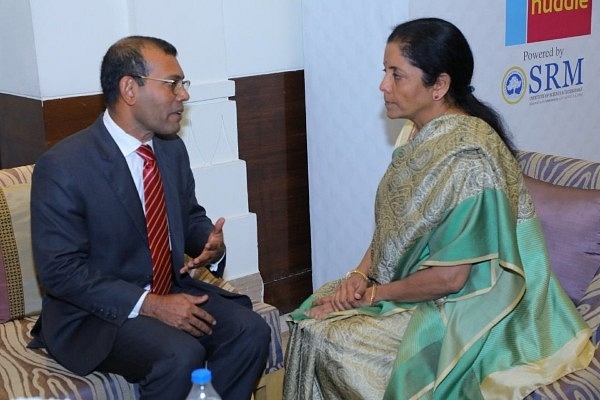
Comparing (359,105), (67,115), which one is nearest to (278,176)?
(359,105)

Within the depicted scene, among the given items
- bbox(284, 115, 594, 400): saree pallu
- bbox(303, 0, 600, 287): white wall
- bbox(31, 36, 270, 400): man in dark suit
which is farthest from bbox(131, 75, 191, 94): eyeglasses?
bbox(303, 0, 600, 287): white wall

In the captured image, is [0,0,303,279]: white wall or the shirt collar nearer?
the shirt collar

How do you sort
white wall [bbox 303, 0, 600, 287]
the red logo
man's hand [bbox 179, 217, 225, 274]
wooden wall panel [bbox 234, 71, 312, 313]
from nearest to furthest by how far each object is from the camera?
man's hand [bbox 179, 217, 225, 274] → white wall [bbox 303, 0, 600, 287] → wooden wall panel [bbox 234, 71, 312, 313] → the red logo

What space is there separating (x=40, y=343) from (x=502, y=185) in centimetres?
146

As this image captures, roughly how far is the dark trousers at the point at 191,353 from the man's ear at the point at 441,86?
88 cm

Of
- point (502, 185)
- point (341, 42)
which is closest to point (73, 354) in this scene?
point (502, 185)

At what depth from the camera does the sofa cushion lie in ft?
8.94

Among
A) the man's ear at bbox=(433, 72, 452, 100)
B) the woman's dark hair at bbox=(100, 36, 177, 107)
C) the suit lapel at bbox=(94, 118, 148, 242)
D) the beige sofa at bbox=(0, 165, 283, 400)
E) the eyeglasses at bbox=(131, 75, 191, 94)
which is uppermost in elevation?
the woman's dark hair at bbox=(100, 36, 177, 107)

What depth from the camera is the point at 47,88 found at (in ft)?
11.4

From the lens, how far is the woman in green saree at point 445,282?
99.4 inches

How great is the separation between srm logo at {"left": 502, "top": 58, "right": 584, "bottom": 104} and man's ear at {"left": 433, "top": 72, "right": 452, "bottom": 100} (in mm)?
1581

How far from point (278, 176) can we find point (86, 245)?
172 centimetres

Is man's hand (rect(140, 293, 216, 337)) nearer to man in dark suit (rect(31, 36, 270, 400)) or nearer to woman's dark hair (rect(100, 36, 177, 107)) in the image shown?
man in dark suit (rect(31, 36, 270, 400))

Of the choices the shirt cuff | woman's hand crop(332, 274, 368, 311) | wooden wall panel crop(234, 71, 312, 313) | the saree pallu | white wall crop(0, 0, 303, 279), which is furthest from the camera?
wooden wall panel crop(234, 71, 312, 313)
